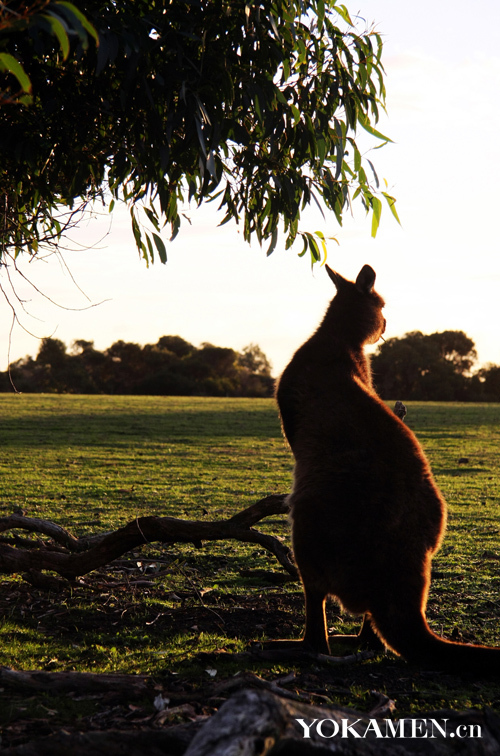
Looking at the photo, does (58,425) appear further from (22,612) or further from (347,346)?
(347,346)

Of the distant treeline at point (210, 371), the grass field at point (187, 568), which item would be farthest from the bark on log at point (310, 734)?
the distant treeline at point (210, 371)

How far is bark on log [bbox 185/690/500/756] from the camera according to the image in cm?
254

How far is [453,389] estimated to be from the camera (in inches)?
2013

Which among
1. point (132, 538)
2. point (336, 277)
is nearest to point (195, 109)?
point (336, 277)

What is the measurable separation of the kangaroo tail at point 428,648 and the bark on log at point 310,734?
3.75 ft

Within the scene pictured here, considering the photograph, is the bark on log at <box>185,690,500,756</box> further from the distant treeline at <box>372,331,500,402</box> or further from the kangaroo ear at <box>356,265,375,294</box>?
the distant treeline at <box>372,331,500,402</box>

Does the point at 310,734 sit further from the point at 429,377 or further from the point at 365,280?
the point at 429,377

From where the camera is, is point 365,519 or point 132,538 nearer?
point 365,519

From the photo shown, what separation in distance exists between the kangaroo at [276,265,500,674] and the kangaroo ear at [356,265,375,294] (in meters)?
1.03

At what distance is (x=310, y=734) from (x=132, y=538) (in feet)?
12.4

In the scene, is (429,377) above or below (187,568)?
above

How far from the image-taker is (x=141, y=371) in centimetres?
5247

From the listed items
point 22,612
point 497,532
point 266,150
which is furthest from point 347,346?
point 497,532

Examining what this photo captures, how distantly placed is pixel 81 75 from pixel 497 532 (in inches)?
357
